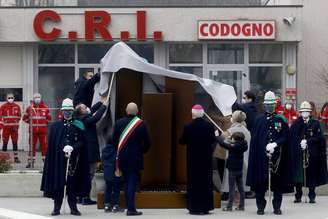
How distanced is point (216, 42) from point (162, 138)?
39.1 feet

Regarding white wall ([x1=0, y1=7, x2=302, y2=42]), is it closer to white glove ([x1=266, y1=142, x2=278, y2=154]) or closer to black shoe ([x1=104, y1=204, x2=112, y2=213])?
black shoe ([x1=104, y1=204, x2=112, y2=213])

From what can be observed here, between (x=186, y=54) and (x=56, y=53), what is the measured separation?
14.5ft

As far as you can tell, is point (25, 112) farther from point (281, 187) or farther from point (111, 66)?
point (281, 187)

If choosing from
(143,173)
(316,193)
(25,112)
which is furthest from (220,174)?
(25,112)

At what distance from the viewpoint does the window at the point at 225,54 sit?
2755 cm

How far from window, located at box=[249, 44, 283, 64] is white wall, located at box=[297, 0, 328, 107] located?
1086 mm

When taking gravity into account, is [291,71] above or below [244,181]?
above

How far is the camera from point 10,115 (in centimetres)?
2164

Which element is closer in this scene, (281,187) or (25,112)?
(281,187)

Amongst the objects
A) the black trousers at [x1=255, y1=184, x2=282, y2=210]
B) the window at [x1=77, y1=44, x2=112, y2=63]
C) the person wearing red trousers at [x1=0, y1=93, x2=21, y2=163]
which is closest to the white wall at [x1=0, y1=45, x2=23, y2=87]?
the window at [x1=77, y1=44, x2=112, y2=63]

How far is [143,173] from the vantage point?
16.0 meters

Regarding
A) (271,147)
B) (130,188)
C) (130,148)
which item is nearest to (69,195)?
(130,188)

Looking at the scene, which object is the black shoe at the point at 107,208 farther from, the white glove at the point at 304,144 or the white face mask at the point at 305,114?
the white face mask at the point at 305,114

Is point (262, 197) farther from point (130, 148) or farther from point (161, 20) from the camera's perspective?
point (161, 20)
